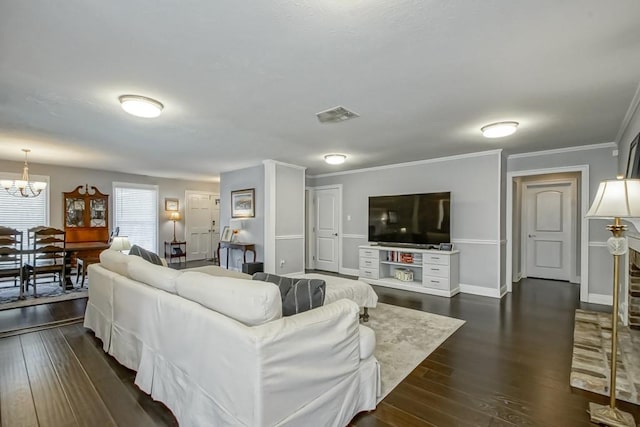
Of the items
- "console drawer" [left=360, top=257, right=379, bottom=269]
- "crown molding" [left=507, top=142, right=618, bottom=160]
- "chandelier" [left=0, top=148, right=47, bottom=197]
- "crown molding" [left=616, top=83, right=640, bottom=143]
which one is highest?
"crown molding" [left=616, top=83, right=640, bottom=143]

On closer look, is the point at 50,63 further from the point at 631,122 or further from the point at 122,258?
the point at 631,122

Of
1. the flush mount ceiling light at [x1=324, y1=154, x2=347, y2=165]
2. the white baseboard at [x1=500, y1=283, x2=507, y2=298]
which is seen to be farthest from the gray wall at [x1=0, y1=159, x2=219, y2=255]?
the white baseboard at [x1=500, y1=283, x2=507, y2=298]

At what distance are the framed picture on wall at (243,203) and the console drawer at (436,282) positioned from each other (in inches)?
142

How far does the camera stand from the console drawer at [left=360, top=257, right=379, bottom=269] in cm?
582

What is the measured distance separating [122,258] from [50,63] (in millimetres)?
1801

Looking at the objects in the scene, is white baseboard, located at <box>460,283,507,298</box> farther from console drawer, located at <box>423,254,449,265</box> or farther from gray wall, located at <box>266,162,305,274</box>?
gray wall, located at <box>266,162,305,274</box>

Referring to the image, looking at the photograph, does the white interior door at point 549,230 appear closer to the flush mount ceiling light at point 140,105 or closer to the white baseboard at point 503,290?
the white baseboard at point 503,290

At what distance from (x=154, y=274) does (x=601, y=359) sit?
3937mm

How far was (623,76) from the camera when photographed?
94.0 inches

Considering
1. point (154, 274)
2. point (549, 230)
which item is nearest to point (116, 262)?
point (154, 274)

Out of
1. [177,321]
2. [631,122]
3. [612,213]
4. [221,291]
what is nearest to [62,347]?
[177,321]

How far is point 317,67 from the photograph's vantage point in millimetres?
2244

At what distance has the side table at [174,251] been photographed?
7828 mm

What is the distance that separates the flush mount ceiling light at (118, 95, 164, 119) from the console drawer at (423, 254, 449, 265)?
4.47m
